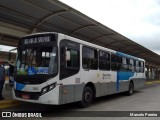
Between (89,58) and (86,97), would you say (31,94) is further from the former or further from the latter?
(89,58)

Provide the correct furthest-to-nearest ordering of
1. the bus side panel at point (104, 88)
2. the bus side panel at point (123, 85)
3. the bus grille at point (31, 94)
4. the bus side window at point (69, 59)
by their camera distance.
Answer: the bus side panel at point (123, 85) → the bus side panel at point (104, 88) → the bus side window at point (69, 59) → the bus grille at point (31, 94)

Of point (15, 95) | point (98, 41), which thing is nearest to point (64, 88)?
point (15, 95)

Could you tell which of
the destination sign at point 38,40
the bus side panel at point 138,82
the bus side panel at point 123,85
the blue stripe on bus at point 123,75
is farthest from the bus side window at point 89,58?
the bus side panel at point 138,82

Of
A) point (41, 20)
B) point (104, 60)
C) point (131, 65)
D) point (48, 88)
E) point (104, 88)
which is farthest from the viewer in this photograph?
point (131, 65)

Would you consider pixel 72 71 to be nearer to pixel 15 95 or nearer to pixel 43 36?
pixel 43 36

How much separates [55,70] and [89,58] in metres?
2.74

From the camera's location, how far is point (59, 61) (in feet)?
28.7

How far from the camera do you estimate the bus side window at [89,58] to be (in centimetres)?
1058

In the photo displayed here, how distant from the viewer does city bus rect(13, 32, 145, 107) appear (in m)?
8.60

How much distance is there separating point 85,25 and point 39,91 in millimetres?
7646

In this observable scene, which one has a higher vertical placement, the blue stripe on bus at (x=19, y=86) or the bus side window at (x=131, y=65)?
the bus side window at (x=131, y=65)

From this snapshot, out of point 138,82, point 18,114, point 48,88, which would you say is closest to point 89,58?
point 48,88

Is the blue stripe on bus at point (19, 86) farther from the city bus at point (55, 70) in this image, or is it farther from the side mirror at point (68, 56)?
the side mirror at point (68, 56)

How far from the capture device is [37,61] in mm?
8953
